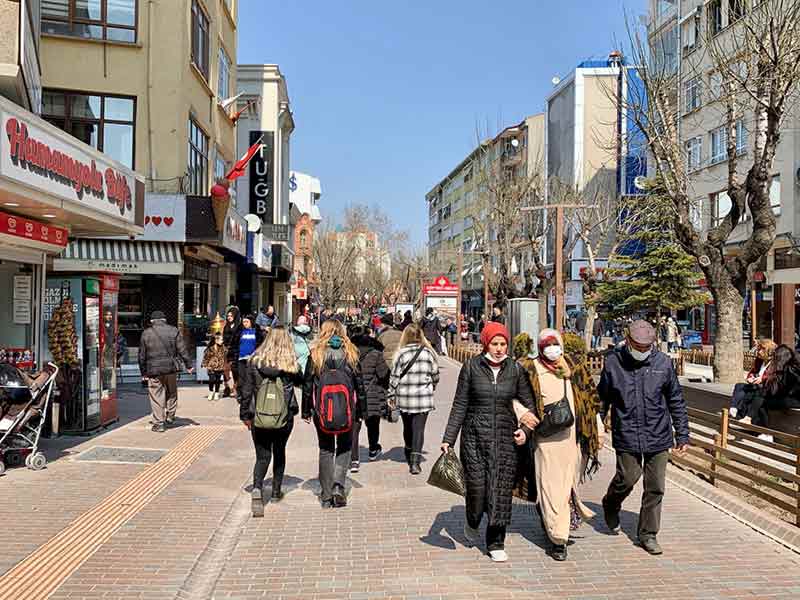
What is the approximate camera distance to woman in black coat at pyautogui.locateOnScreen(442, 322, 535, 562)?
5.78 m

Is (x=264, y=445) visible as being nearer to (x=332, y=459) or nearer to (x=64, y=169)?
(x=332, y=459)

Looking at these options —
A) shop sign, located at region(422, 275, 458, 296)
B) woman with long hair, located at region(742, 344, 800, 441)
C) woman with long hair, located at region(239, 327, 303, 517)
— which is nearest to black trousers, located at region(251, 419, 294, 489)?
woman with long hair, located at region(239, 327, 303, 517)

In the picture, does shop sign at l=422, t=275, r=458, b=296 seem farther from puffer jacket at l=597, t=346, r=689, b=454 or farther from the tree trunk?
puffer jacket at l=597, t=346, r=689, b=454

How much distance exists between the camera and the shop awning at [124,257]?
18.8 m

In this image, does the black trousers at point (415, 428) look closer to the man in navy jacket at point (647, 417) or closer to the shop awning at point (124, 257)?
the man in navy jacket at point (647, 417)

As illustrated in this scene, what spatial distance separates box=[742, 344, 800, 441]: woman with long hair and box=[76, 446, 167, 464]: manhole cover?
697 centimetres

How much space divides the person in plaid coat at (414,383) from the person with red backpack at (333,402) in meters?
1.35

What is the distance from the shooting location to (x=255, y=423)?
7.22m

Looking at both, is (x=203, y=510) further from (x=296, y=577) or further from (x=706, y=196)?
(x=706, y=196)

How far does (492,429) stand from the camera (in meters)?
5.79

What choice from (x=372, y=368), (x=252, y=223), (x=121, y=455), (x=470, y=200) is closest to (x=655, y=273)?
(x=252, y=223)

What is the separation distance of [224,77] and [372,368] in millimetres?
20355

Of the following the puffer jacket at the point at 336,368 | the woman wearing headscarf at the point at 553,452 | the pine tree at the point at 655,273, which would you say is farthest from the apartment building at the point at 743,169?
the woman wearing headscarf at the point at 553,452

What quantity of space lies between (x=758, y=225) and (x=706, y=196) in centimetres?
2304
